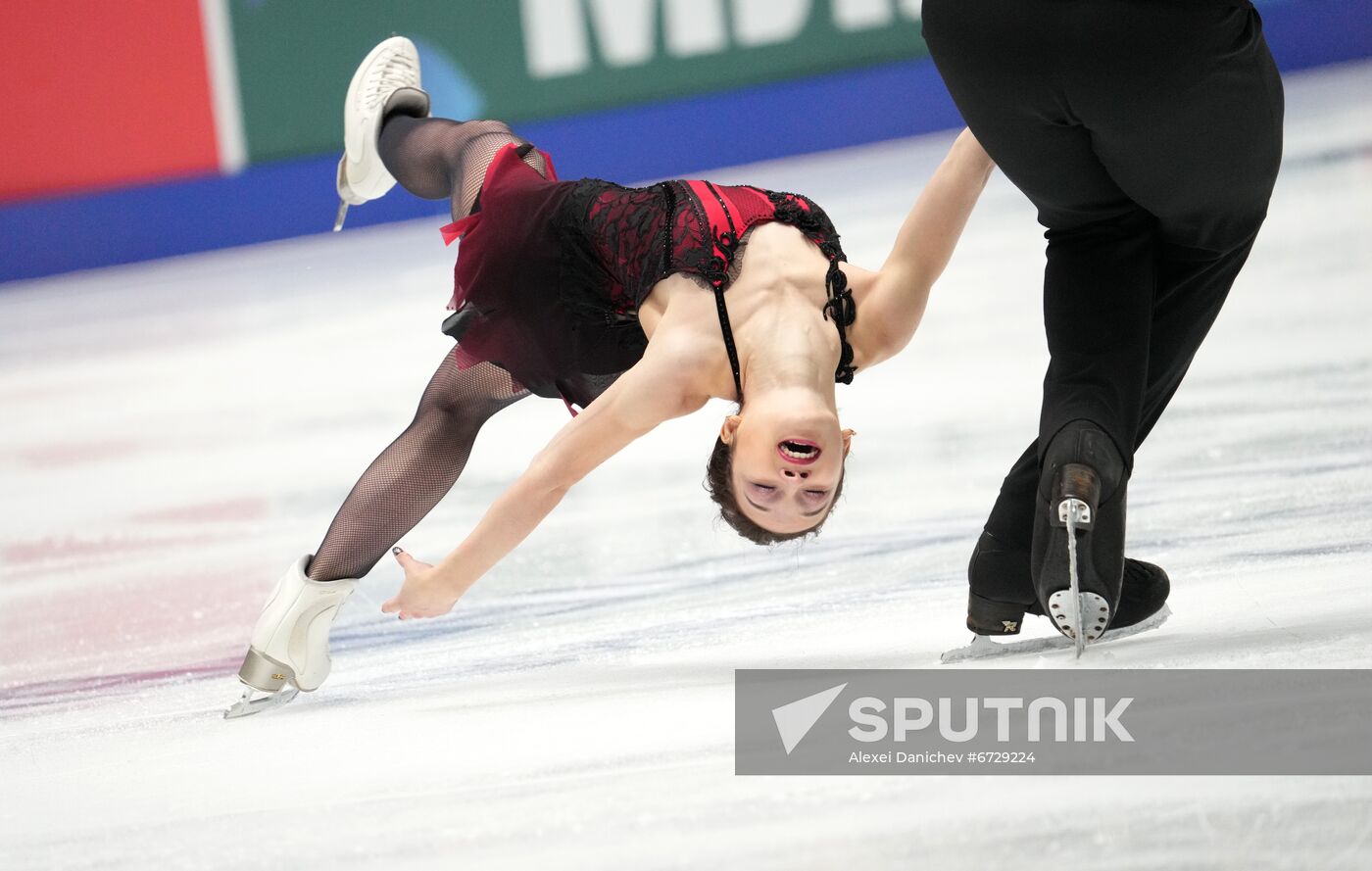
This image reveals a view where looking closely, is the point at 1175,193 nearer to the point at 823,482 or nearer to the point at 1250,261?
the point at 823,482

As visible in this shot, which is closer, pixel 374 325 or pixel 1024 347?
pixel 1024 347

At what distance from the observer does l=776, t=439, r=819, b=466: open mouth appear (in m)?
2.13

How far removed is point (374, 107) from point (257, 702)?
122cm

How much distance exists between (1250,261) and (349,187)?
9.30 ft

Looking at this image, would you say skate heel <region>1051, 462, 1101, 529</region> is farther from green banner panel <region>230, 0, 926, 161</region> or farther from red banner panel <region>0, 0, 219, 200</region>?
red banner panel <region>0, 0, 219, 200</region>

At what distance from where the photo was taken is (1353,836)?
160 cm

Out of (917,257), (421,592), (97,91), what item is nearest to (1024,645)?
(917,257)

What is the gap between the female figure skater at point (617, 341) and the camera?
86.4 inches

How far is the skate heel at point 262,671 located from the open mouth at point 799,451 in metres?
0.90

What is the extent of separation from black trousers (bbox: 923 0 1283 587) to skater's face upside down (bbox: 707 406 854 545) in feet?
0.92

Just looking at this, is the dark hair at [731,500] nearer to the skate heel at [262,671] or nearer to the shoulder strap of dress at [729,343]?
the shoulder strap of dress at [729,343]

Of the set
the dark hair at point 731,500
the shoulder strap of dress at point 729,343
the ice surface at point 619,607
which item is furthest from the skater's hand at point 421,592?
the shoulder strap of dress at point 729,343

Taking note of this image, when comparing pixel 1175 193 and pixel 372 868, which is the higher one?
pixel 1175 193

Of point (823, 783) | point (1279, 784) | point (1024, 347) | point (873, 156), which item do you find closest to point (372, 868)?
point (823, 783)
